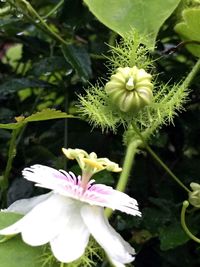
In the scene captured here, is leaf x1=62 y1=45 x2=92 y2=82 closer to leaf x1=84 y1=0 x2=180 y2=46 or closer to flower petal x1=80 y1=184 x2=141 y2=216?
leaf x1=84 y1=0 x2=180 y2=46

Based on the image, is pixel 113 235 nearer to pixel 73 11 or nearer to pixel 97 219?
pixel 97 219

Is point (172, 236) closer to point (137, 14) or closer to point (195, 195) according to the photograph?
point (195, 195)

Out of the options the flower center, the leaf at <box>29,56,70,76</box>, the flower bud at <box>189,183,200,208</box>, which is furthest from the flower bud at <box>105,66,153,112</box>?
the leaf at <box>29,56,70,76</box>

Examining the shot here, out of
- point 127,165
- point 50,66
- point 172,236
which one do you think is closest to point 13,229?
point 127,165

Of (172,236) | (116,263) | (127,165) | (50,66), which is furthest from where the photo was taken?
(50,66)

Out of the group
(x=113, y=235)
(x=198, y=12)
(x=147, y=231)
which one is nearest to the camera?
(x=113, y=235)

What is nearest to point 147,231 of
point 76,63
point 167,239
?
point 167,239
